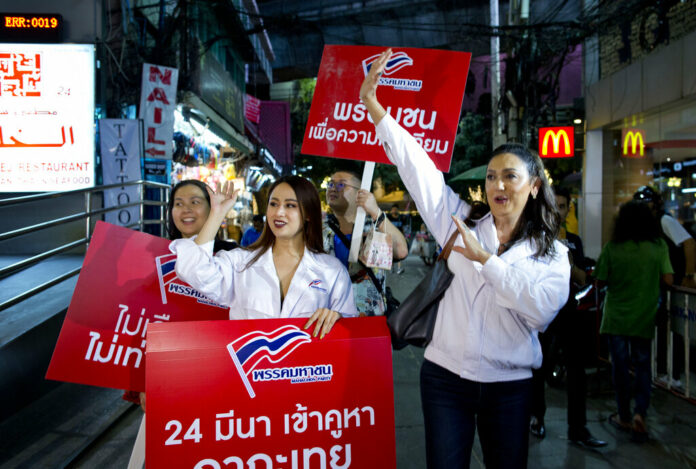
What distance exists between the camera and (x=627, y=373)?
→ 156 inches

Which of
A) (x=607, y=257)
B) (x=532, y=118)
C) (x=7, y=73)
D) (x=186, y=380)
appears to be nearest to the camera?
(x=186, y=380)

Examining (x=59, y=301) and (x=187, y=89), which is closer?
(x=59, y=301)

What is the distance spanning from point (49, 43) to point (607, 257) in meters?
9.18

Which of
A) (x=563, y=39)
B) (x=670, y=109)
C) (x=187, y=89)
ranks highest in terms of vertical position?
(x=563, y=39)

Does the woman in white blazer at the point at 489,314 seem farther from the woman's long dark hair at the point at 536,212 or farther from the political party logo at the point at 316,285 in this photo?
the political party logo at the point at 316,285

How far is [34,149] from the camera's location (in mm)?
8312

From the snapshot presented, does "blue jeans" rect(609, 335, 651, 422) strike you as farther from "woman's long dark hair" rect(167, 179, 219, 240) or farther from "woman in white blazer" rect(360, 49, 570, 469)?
"woman's long dark hair" rect(167, 179, 219, 240)

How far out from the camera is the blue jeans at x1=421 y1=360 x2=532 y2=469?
196 centimetres

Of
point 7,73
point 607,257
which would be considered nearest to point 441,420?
point 607,257

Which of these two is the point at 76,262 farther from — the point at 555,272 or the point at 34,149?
the point at 555,272

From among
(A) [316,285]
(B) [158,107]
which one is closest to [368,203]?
(A) [316,285]

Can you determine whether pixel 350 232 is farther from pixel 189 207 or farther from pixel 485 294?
pixel 485 294

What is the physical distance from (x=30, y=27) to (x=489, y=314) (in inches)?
382

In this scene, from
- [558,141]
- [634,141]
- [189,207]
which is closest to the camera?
[189,207]
